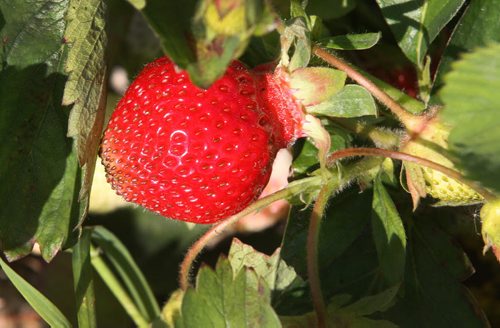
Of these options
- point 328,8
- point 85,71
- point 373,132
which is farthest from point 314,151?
point 85,71

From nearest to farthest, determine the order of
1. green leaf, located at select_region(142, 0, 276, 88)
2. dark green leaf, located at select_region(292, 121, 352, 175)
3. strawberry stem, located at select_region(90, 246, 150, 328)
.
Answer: green leaf, located at select_region(142, 0, 276, 88)
dark green leaf, located at select_region(292, 121, 352, 175)
strawberry stem, located at select_region(90, 246, 150, 328)

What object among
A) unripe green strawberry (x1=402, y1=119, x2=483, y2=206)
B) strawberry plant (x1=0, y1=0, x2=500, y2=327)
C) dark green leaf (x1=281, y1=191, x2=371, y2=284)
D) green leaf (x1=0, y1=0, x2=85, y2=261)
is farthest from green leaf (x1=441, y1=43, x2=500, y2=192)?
green leaf (x1=0, y1=0, x2=85, y2=261)

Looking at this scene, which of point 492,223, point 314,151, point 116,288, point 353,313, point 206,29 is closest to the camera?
point 206,29

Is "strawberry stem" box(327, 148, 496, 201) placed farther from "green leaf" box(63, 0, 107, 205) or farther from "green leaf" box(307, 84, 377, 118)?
"green leaf" box(63, 0, 107, 205)

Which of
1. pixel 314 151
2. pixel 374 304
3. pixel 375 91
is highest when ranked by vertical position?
pixel 375 91

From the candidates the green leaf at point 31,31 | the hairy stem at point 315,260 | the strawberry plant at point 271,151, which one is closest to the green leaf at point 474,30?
the strawberry plant at point 271,151

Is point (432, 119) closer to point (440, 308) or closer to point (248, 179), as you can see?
point (248, 179)

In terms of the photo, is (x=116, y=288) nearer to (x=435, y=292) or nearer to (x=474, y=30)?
(x=435, y=292)
